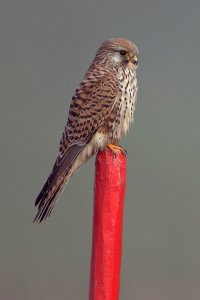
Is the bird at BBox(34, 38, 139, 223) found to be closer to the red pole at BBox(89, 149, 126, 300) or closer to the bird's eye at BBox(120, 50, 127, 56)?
the bird's eye at BBox(120, 50, 127, 56)

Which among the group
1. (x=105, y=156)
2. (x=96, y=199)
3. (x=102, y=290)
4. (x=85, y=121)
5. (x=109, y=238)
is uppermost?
(x=85, y=121)

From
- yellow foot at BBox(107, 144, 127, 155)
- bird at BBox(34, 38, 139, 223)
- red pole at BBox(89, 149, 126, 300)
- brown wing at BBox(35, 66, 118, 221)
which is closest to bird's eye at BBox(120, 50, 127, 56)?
bird at BBox(34, 38, 139, 223)

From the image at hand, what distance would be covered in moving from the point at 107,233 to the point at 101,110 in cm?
70

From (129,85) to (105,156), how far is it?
0.67m

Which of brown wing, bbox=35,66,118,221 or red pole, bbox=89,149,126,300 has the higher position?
brown wing, bbox=35,66,118,221

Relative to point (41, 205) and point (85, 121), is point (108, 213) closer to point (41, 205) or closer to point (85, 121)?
point (41, 205)

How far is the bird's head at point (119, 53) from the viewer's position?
8.61 feet

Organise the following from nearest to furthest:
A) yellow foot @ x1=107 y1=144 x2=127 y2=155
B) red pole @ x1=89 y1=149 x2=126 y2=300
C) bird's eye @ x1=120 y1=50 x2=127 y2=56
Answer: red pole @ x1=89 y1=149 x2=126 y2=300 → yellow foot @ x1=107 y1=144 x2=127 y2=155 → bird's eye @ x1=120 y1=50 x2=127 y2=56

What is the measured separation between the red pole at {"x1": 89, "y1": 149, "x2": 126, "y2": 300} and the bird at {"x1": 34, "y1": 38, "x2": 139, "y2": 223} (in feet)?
1.15

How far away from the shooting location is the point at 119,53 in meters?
2.67

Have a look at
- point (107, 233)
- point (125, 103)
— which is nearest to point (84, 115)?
point (125, 103)

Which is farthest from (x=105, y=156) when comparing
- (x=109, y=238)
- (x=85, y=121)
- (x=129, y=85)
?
(x=129, y=85)

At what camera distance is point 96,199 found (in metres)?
1.99

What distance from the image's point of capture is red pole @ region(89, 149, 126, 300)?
1961mm
